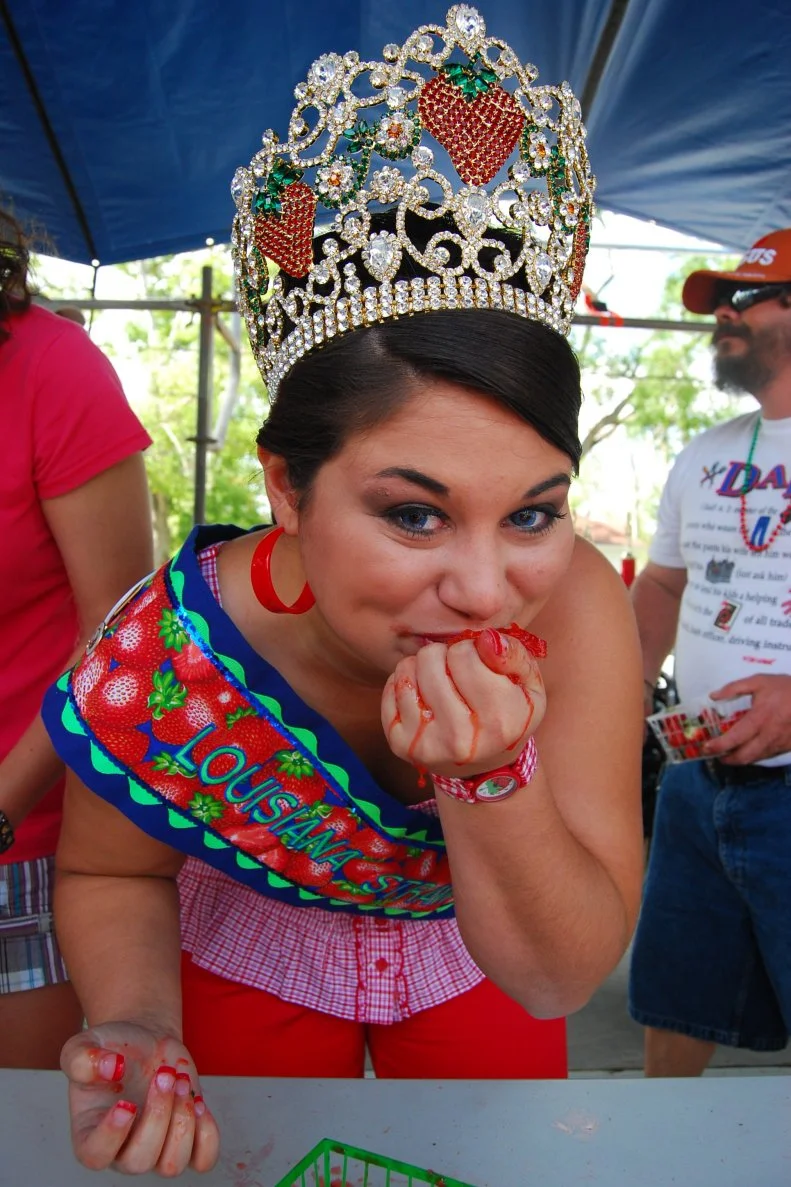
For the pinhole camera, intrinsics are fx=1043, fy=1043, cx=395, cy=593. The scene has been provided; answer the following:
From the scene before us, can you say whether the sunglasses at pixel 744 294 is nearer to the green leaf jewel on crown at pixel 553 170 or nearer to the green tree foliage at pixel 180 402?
the green leaf jewel on crown at pixel 553 170

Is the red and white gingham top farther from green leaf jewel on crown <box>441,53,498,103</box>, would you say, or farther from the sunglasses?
the sunglasses

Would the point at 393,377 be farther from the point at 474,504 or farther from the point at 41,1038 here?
the point at 41,1038

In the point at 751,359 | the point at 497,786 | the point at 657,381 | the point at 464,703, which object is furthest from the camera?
the point at 657,381

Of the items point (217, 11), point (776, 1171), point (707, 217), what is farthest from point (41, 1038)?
point (707, 217)

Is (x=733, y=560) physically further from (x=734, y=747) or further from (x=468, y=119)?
(x=468, y=119)

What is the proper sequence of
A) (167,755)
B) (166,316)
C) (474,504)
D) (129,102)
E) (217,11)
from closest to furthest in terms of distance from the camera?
(474,504) < (167,755) < (217,11) < (129,102) < (166,316)

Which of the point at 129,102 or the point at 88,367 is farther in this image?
the point at 129,102

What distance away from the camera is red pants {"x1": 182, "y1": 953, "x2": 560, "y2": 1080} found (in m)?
1.61

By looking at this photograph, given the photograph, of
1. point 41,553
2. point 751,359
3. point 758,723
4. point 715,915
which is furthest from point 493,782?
point 751,359

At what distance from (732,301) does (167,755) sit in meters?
2.08

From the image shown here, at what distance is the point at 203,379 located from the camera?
16.5ft

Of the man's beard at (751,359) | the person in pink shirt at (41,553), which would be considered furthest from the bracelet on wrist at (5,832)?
the man's beard at (751,359)

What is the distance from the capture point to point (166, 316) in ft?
51.0

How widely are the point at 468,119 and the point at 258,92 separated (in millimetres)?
1648
